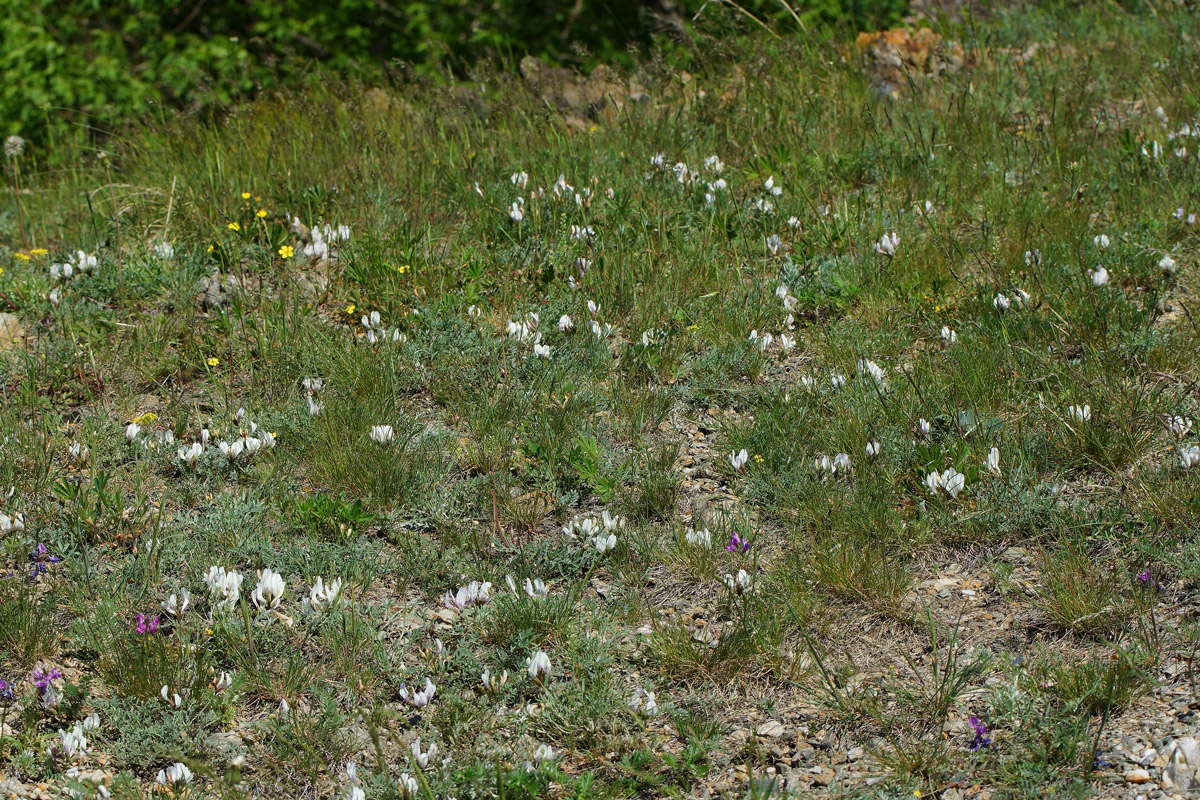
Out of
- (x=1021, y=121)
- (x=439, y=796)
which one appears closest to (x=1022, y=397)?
(x=439, y=796)

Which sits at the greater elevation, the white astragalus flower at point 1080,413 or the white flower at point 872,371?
the white astragalus flower at point 1080,413

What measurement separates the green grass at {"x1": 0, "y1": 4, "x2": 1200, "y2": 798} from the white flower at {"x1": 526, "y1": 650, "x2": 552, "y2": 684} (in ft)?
0.15

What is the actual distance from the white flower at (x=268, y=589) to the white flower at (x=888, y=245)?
3.33 m

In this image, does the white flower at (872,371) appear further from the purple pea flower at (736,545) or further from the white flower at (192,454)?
the white flower at (192,454)

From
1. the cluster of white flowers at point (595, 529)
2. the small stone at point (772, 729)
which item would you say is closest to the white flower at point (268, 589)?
the cluster of white flowers at point (595, 529)

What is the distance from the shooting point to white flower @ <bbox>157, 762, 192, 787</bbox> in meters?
2.83

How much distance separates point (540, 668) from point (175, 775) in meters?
1.09

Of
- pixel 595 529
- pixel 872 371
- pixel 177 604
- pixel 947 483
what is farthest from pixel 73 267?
pixel 947 483

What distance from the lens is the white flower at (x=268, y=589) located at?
133 inches

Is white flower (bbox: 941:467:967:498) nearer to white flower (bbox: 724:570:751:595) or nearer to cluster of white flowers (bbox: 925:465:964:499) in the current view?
cluster of white flowers (bbox: 925:465:964:499)

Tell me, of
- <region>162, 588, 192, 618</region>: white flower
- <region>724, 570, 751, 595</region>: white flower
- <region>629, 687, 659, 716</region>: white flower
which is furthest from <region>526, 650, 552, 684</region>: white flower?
<region>162, 588, 192, 618</region>: white flower

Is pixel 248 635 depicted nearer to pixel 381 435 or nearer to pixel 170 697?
pixel 170 697

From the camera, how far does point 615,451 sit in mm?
4156

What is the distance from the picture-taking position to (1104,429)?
12.4 ft
